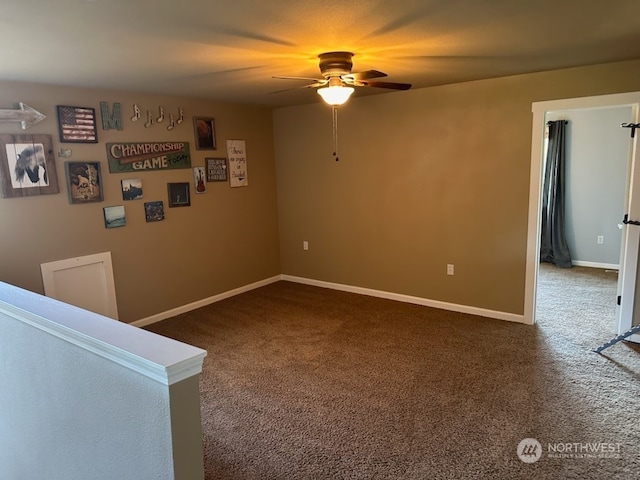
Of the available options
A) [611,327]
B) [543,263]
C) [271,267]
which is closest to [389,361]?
[611,327]

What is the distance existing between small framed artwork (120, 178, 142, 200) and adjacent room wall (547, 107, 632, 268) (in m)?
5.49

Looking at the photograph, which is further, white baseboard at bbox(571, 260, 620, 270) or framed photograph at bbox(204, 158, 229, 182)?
white baseboard at bbox(571, 260, 620, 270)

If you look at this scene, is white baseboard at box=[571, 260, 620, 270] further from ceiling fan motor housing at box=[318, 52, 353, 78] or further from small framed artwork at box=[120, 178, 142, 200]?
small framed artwork at box=[120, 178, 142, 200]

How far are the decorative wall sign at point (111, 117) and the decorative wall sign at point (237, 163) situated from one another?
132 centimetres

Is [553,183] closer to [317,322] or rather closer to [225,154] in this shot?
[317,322]

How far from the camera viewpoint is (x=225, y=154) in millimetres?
5020

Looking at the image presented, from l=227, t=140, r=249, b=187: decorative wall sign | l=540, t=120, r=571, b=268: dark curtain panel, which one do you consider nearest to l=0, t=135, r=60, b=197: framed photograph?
l=227, t=140, r=249, b=187: decorative wall sign

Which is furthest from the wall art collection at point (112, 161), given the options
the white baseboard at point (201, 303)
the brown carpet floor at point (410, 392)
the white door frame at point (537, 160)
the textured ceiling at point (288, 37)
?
the white door frame at point (537, 160)

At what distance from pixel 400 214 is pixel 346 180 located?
79cm

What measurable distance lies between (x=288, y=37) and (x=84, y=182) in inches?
97.0

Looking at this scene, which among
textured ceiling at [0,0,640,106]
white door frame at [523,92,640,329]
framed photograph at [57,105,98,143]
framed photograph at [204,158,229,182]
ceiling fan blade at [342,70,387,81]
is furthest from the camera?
framed photograph at [204,158,229,182]

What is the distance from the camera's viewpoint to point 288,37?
93.8 inches

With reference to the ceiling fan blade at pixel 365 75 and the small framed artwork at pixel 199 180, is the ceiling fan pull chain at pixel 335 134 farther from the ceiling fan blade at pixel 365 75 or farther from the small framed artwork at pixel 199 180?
the ceiling fan blade at pixel 365 75

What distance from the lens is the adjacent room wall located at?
572 cm
